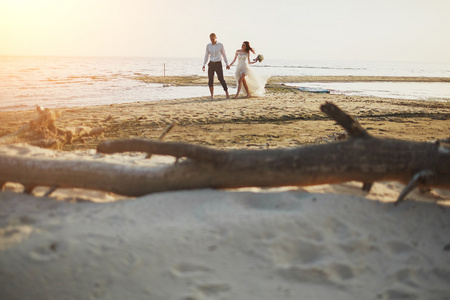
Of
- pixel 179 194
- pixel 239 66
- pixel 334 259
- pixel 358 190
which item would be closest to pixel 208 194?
pixel 179 194

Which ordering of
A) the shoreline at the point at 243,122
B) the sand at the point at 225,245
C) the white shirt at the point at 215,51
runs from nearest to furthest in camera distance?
the sand at the point at 225,245
the shoreline at the point at 243,122
the white shirt at the point at 215,51

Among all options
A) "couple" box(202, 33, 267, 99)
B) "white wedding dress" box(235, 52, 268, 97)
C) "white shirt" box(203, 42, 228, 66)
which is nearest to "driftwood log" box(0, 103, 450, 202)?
"couple" box(202, 33, 267, 99)

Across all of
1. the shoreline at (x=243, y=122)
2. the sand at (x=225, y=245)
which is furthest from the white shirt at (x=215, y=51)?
the sand at (x=225, y=245)

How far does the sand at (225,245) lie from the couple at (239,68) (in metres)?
8.76

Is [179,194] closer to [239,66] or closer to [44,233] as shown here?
[44,233]

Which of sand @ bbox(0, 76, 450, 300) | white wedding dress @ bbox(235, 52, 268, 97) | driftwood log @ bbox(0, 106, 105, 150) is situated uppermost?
white wedding dress @ bbox(235, 52, 268, 97)

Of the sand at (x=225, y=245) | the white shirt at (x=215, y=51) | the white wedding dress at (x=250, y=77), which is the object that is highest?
the white shirt at (x=215, y=51)

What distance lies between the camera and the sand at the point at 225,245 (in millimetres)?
1995

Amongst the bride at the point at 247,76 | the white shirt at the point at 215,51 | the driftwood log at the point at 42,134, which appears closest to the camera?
the driftwood log at the point at 42,134

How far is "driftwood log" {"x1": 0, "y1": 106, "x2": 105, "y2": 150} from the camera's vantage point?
15.9ft

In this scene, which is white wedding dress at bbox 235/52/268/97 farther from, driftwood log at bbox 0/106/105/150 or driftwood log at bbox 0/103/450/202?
driftwood log at bbox 0/103/450/202

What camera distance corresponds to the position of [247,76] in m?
12.4

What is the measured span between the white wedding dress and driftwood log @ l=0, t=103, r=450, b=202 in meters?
9.46

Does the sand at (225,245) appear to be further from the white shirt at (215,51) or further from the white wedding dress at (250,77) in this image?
the white wedding dress at (250,77)
